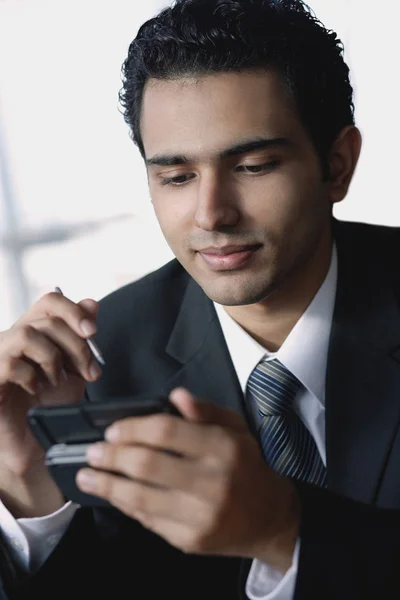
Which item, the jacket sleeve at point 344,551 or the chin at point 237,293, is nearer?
the jacket sleeve at point 344,551

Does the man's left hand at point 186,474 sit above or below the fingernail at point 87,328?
below

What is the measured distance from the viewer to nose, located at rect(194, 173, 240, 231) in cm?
160

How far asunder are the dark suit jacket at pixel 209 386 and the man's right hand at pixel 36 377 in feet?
0.38

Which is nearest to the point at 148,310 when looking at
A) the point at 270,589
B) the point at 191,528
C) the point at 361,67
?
the point at 270,589

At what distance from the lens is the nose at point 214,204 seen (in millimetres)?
1597

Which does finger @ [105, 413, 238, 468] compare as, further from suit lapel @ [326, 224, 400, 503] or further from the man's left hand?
suit lapel @ [326, 224, 400, 503]

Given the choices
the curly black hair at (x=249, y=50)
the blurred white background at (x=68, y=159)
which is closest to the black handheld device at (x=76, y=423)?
the curly black hair at (x=249, y=50)

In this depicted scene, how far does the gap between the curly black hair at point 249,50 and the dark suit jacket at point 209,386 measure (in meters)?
0.29

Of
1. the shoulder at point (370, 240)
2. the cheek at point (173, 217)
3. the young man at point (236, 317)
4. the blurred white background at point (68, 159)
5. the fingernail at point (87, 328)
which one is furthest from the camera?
the blurred white background at point (68, 159)

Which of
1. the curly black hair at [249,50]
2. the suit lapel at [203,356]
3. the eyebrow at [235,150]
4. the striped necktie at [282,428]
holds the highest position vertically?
the curly black hair at [249,50]

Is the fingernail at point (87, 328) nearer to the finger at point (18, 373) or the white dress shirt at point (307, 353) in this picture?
the finger at point (18, 373)

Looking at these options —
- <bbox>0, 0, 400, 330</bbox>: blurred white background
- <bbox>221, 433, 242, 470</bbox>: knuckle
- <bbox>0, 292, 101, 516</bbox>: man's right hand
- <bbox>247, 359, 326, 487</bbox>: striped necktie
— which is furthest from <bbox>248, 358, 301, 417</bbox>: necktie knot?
<bbox>0, 0, 400, 330</bbox>: blurred white background

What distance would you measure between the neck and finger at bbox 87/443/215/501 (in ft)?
2.87

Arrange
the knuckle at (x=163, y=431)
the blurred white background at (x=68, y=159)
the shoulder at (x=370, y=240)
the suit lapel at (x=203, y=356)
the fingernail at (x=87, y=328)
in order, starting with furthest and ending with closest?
the blurred white background at (x=68, y=159) < the shoulder at (x=370, y=240) < the suit lapel at (x=203, y=356) < the fingernail at (x=87, y=328) < the knuckle at (x=163, y=431)
